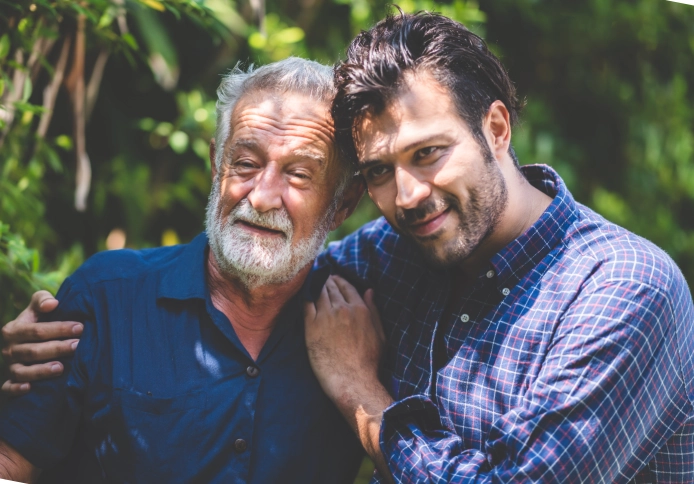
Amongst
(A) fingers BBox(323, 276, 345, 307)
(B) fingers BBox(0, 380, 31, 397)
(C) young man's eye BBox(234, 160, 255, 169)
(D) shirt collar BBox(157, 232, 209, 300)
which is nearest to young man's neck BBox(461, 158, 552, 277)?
(A) fingers BBox(323, 276, 345, 307)

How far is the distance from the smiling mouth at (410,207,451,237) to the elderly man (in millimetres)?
386

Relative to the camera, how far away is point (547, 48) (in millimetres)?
4340

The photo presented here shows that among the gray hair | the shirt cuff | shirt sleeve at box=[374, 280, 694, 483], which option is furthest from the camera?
the gray hair

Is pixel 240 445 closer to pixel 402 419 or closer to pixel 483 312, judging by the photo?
pixel 402 419

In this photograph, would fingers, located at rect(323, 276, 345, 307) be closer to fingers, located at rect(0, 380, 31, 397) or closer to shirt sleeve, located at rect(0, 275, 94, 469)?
shirt sleeve, located at rect(0, 275, 94, 469)

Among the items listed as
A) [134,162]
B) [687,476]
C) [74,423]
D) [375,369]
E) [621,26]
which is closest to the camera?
[687,476]

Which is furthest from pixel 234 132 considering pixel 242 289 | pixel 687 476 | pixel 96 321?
pixel 687 476

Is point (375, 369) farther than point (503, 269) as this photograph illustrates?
Yes

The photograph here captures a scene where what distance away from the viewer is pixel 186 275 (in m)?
2.28

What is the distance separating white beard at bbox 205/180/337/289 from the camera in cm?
221

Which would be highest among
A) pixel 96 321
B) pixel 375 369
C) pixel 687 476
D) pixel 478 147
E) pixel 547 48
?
pixel 547 48

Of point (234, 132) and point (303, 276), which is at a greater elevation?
point (234, 132)

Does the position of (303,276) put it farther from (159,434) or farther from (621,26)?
(621,26)

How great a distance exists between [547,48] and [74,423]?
351 cm
